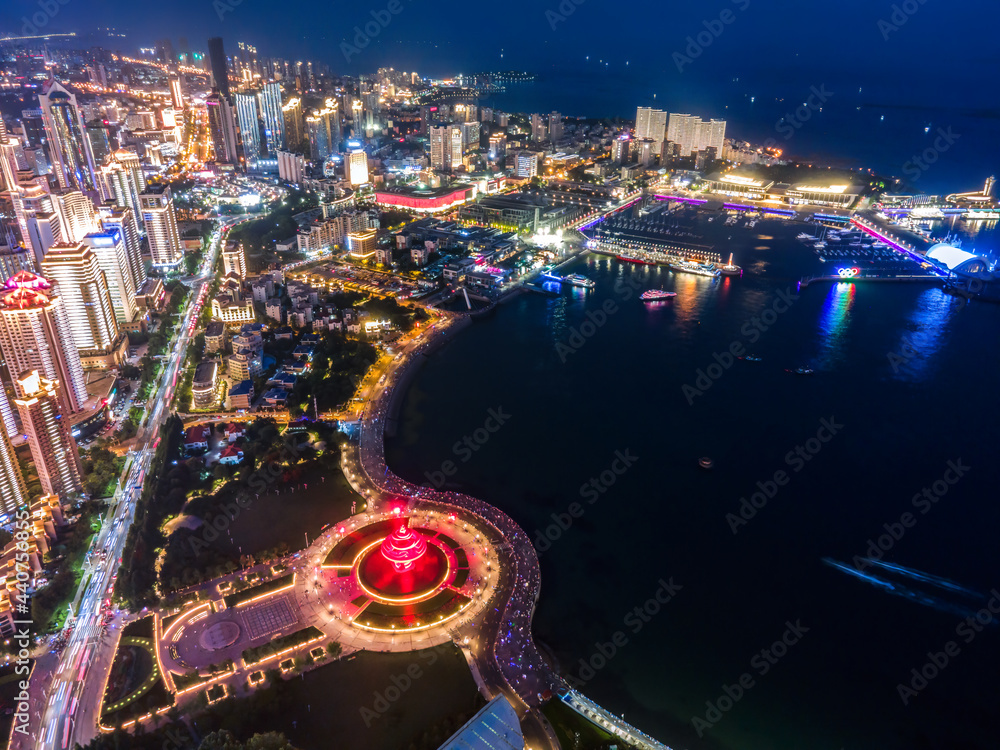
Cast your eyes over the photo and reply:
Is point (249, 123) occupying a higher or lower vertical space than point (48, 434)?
higher

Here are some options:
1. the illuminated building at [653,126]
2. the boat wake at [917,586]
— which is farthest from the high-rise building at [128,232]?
the illuminated building at [653,126]

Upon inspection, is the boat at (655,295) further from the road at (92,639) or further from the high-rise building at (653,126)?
the high-rise building at (653,126)

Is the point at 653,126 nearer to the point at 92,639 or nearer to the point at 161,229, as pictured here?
the point at 161,229

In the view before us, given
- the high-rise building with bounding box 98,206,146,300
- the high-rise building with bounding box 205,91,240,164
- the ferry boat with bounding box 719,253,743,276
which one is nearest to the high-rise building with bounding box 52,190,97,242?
the high-rise building with bounding box 98,206,146,300

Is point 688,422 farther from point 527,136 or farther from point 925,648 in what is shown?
point 527,136

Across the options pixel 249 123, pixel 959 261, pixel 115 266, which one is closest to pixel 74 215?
pixel 115 266

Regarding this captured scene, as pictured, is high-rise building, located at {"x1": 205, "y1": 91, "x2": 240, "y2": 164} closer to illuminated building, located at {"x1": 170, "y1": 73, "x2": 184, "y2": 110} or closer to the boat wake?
illuminated building, located at {"x1": 170, "y1": 73, "x2": 184, "y2": 110}

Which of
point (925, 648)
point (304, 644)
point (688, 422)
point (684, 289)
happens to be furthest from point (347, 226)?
point (925, 648)
